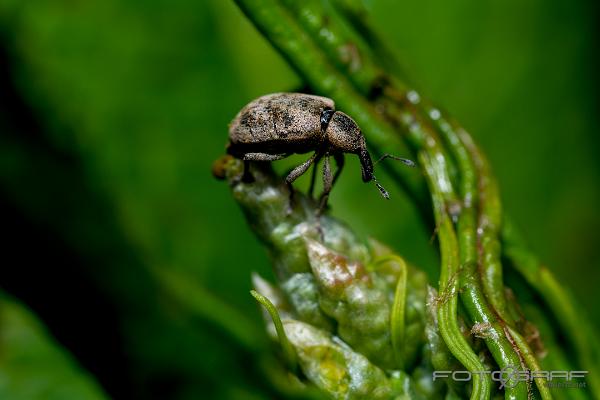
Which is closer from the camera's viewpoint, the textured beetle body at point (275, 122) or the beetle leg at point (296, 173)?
the beetle leg at point (296, 173)

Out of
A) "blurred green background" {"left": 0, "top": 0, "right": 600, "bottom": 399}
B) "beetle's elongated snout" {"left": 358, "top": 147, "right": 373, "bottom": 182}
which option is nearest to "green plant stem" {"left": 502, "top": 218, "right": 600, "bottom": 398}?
"beetle's elongated snout" {"left": 358, "top": 147, "right": 373, "bottom": 182}

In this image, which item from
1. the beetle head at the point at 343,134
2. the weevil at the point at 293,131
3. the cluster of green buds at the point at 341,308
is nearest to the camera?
the cluster of green buds at the point at 341,308

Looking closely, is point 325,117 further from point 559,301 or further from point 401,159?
point 559,301

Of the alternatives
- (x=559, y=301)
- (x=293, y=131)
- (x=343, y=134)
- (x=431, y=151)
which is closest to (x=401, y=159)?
(x=431, y=151)

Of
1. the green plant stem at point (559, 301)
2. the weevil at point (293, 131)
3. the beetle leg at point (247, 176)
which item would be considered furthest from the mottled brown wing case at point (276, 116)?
the green plant stem at point (559, 301)

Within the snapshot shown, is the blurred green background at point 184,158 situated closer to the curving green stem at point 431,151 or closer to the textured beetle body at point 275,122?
the textured beetle body at point 275,122

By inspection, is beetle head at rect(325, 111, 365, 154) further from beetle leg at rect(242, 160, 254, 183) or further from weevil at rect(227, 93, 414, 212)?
beetle leg at rect(242, 160, 254, 183)
